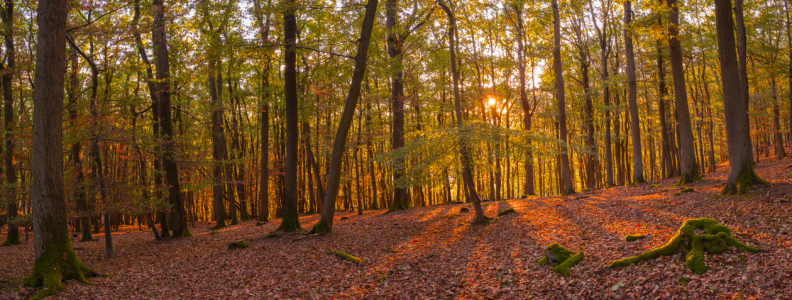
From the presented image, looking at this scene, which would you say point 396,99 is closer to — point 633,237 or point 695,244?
point 633,237

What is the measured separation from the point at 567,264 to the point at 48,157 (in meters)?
9.73

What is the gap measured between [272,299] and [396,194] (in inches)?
529

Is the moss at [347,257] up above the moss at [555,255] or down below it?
below

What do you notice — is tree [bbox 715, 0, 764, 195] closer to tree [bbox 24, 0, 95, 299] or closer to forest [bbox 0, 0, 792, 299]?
forest [bbox 0, 0, 792, 299]

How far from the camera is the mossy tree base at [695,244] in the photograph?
5.94 metres

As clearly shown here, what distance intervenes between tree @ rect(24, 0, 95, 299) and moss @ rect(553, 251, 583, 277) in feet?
29.6

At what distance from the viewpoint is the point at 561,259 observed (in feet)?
23.8

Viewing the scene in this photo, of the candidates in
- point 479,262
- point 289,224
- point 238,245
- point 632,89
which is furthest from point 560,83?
point 238,245

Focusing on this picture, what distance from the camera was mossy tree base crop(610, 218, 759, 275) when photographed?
5.94 metres

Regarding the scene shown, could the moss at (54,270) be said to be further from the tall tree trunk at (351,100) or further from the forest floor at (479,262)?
the tall tree trunk at (351,100)

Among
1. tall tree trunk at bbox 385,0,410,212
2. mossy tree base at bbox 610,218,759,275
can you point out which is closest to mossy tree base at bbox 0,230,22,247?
tall tree trunk at bbox 385,0,410,212

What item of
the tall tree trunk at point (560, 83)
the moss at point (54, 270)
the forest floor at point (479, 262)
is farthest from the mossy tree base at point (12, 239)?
the tall tree trunk at point (560, 83)

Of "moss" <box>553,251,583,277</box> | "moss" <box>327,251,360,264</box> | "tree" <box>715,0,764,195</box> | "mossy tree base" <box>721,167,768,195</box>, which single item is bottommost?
"moss" <box>327,251,360,264</box>

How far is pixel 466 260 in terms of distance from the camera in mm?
8852
